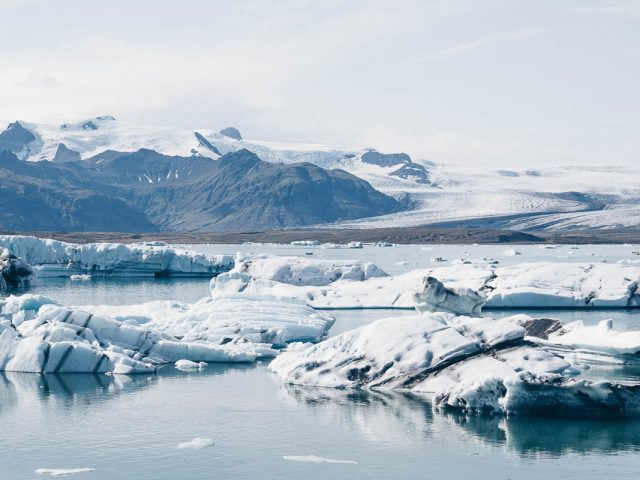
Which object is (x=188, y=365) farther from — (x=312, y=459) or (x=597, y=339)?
(x=597, y=339)

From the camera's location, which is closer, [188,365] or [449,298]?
[188,365]

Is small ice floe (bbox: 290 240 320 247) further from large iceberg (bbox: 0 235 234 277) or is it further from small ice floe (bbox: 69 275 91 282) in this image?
small ice floe (bbox: 69 275 91 282)

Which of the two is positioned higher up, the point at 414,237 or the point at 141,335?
the point at 414,237

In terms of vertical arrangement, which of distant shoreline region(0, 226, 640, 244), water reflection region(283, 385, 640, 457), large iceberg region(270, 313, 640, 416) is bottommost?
water reflection region(283, 385, 640, 457)

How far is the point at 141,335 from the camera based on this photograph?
2333 centimetres

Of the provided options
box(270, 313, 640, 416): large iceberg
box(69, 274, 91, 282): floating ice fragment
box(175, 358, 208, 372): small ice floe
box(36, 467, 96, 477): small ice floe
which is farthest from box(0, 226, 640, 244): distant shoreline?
box(36, 467, 96, 477): small ice floe

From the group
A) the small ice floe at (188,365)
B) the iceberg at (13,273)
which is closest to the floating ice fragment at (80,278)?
the iceberg at (13,273)

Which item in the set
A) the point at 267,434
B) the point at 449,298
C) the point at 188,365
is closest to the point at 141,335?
the point at 188,365

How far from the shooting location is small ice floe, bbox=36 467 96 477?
14.1 meters

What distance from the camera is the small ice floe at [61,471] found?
14.1 m

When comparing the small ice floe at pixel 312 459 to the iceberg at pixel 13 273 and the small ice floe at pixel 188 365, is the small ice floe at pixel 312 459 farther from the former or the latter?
the iceberg at pixel 13 273

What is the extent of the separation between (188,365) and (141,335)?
1.51 m

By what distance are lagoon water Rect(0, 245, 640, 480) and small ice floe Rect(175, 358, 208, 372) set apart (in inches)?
43.3

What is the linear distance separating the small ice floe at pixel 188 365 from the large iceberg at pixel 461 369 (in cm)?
235
